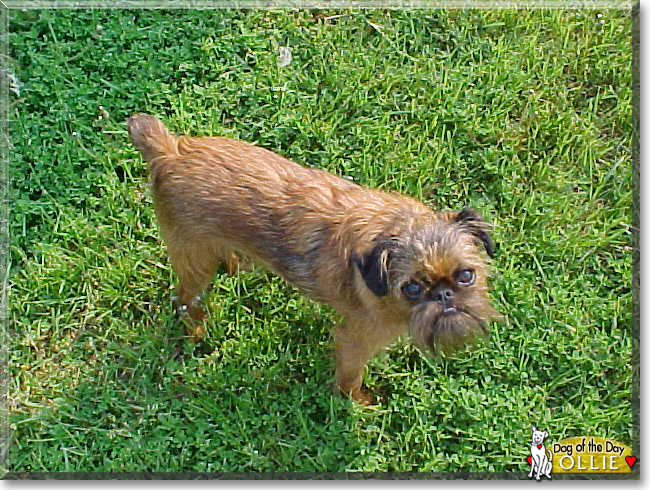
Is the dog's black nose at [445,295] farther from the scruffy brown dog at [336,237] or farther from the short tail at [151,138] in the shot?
the short tail at [151,138]

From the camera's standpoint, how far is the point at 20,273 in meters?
5.05

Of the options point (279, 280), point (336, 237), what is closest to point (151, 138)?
point (336, 237)

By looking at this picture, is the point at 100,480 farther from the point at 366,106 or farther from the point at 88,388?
the point at 366,106

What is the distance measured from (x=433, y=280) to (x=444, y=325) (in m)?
0.22

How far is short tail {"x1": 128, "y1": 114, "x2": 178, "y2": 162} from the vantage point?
13.3 ft

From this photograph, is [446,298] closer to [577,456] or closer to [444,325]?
[444,325]

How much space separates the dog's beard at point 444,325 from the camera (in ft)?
11.4

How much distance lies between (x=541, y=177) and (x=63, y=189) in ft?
11.5

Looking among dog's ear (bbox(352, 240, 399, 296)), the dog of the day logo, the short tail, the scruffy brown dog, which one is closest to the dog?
the dog of the day logo

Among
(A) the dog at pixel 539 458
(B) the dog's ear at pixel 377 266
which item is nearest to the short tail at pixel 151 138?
(B) the dog's ear at pixel 377 266

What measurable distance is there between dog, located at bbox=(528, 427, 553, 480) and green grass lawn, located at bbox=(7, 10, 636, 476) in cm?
6

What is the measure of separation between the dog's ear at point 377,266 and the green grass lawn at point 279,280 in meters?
1.32

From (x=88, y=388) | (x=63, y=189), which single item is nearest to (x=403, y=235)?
(x=88, y=388)

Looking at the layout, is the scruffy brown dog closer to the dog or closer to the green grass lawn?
the green grass lawn
